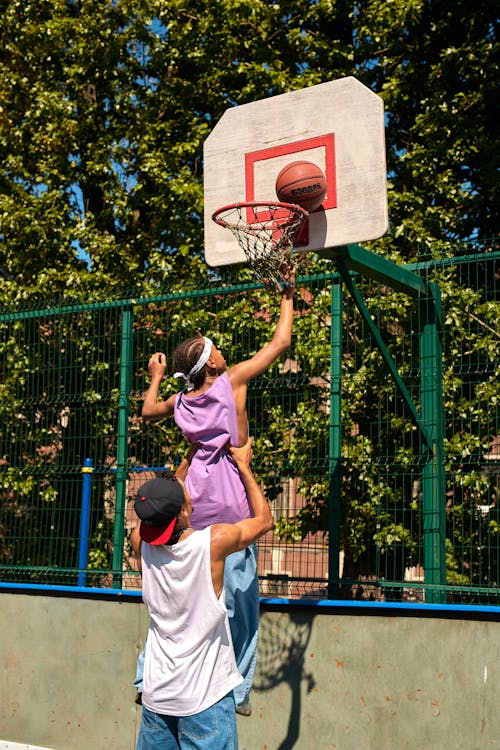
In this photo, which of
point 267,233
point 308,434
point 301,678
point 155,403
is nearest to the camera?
point 155,403

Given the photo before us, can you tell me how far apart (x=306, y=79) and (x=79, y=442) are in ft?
23.2

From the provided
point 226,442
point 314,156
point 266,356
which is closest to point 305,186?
point 314,156

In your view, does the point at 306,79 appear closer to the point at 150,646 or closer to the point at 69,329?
the point at 69,329

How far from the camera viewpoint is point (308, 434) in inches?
283

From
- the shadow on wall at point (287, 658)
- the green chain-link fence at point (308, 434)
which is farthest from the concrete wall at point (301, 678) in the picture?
the green chain-link fence at point (308, 434)

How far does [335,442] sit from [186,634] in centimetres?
323

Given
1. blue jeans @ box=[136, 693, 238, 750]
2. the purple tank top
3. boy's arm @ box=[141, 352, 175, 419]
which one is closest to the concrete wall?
the purple tank top

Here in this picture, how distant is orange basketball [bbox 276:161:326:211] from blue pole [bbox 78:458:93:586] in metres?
3.07

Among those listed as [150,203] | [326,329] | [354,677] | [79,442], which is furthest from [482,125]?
[354,677]

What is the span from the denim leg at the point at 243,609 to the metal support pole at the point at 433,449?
4.88ft

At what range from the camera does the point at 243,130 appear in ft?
22.3

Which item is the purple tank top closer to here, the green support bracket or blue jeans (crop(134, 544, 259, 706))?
blue jeans (crop(134, 544, 259, 706))

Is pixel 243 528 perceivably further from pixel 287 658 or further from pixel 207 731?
pixel 287 658

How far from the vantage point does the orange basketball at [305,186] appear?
618 centimetres
